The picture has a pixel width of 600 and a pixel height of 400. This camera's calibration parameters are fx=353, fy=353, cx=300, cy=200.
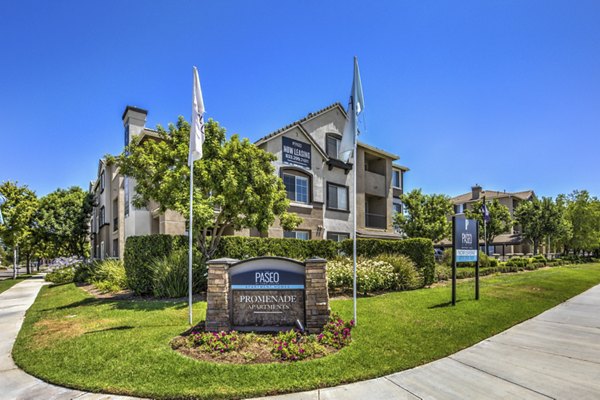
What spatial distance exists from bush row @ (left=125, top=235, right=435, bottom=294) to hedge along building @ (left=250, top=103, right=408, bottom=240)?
397cm

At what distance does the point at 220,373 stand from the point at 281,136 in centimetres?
1707

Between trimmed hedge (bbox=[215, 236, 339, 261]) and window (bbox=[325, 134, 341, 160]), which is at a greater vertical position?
window (bbox=[325, 134, 341, 160])

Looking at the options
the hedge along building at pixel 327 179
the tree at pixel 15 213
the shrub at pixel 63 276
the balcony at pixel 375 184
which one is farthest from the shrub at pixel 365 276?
the tree at pixel 15 213

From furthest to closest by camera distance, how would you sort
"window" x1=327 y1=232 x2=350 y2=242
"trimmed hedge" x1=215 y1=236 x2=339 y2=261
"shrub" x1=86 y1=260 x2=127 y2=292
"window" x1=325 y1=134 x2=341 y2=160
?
"window" x1=325 y1=134 x2=341 y2=160 → "window" x1=327 y1=232 x2=350 y2=242 → "shrub" x1=86 y1=260 x2=127 y2=292 → "trimmed hedge" x1=215 y1=236 x2=339 y2=261

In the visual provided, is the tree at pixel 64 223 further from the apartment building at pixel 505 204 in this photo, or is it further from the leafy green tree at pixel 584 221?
the leafy green tree at pixel 584 221

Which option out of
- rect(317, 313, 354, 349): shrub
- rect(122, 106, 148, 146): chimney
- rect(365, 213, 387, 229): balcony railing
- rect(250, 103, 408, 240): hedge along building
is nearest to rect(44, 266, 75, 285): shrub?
rect(122, 106, 148, 146): chimney

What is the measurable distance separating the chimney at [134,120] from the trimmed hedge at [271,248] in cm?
1229

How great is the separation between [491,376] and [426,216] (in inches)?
809

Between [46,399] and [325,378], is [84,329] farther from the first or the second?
[325,378]

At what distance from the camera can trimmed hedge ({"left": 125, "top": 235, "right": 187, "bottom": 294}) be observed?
42.2 ft

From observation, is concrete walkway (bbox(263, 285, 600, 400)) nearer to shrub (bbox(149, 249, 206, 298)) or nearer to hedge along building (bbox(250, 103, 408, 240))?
shrub (bbox(149, 249, 206, 298))

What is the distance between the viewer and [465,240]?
1199cm

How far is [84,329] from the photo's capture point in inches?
322

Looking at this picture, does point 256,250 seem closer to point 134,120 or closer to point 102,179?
point 134,120
